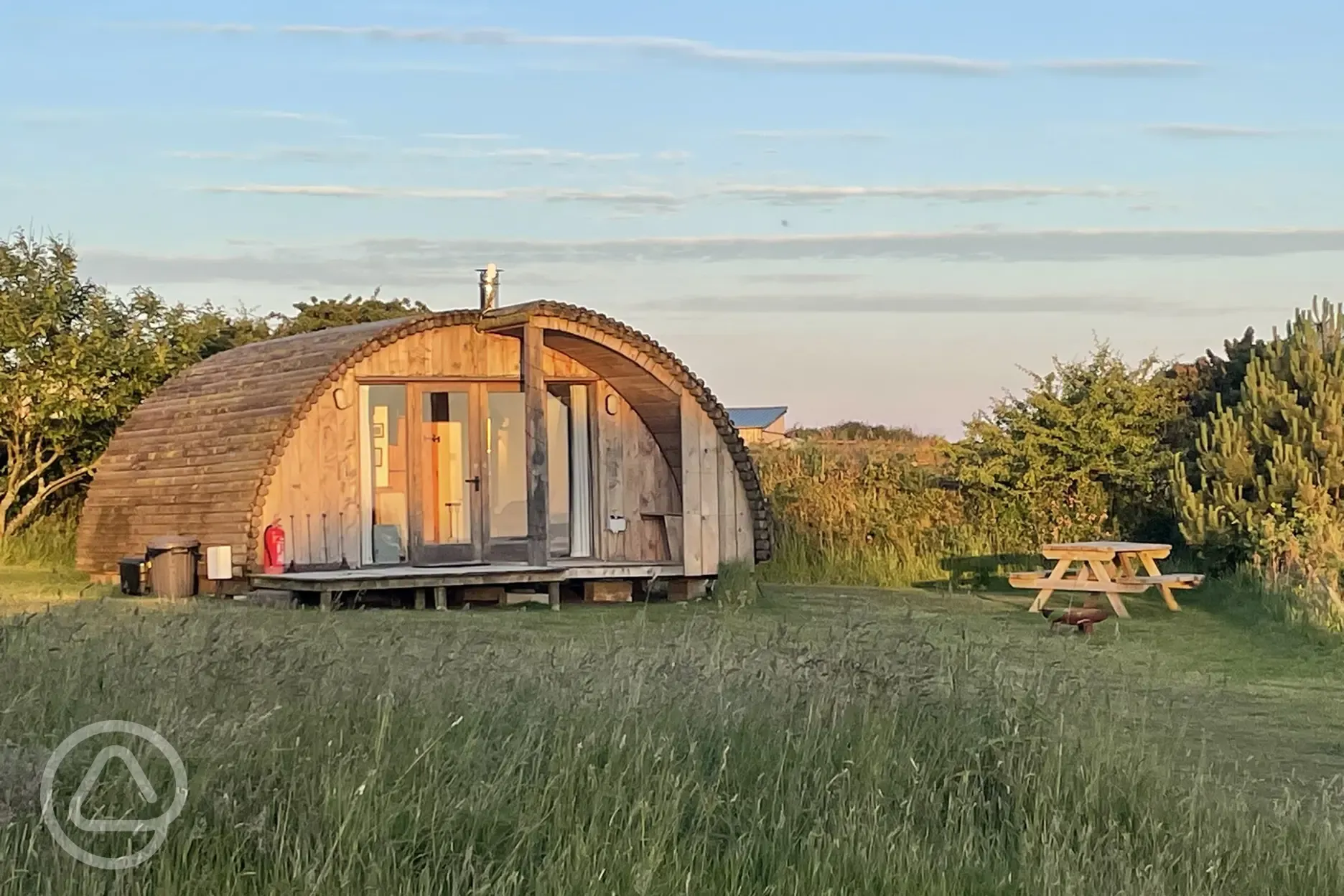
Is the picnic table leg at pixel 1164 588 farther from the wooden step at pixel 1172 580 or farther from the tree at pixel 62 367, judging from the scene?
the tree at pixel 62 367

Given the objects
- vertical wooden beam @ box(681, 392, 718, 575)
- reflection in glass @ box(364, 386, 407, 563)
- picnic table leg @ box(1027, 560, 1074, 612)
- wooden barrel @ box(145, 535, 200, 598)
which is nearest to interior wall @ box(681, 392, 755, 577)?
vertical wooden beam @ box(681, 392, 718, 575)

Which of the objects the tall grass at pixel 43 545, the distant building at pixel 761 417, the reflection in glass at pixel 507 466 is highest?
the distant building at pixel 761 417

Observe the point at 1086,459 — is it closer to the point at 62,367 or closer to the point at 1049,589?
the point at 1049,589

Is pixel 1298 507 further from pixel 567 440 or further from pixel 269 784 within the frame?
pixel 269 784

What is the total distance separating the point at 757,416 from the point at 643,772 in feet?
140

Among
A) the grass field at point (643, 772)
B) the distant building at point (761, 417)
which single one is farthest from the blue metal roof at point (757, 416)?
the grass field at point (643, 772)

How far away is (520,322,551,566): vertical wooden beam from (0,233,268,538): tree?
24.2ft

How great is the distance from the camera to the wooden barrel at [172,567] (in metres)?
16.1

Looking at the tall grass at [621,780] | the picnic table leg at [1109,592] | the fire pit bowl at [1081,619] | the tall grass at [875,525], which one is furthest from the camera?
the tall grass at [875,525]

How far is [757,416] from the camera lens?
48594mm

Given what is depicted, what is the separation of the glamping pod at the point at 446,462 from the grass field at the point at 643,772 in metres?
7.77

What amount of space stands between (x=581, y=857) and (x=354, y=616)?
8.23 m

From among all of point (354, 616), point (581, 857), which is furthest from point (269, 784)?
point (354, 616)

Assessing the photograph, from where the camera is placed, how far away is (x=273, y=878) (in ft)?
16.3
